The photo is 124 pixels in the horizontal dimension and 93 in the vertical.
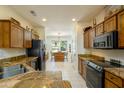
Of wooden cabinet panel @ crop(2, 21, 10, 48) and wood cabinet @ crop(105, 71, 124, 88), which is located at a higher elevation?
wooden cabinet panel @ crop(2, 21, 10, 48)

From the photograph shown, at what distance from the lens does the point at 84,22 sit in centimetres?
701

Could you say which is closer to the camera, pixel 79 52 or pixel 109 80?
pixel 109 80

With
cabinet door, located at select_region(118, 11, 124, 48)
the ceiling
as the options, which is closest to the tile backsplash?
the ceiling

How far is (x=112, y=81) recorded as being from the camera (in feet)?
Result: 8.20

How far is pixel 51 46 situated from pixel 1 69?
12.5 meters

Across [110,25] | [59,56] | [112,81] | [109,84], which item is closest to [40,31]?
[59,56]

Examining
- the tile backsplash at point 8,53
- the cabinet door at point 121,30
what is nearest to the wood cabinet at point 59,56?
the tile backsplash at point 8,53

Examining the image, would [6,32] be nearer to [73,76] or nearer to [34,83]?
[34,83]

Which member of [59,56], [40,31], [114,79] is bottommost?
[59,56]

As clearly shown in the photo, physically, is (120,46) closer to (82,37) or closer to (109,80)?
(109,80)

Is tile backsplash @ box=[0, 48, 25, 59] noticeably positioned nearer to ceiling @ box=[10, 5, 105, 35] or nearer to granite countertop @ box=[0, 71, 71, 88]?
ceiling @ box=[10, 5, 105, 35]

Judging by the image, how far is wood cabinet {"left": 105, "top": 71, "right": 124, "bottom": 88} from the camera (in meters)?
2.21

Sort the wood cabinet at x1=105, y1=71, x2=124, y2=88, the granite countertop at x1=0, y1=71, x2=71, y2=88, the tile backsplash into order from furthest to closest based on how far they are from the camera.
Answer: the tile backsplash → the wood cabinet at x1=105, y1=71, x2=124, y2=88 → the granite countertop at x1=0, y1=71, x2=71, y2=88
